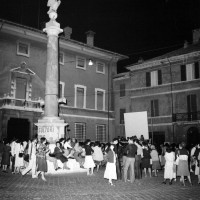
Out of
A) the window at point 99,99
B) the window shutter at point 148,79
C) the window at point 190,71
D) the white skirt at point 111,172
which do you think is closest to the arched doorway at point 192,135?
the window at point 190,71

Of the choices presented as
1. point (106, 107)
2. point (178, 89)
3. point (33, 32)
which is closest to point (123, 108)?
point (106, 107)

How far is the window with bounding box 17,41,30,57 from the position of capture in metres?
26.5

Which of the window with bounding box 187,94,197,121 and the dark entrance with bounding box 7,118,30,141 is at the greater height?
the window with bounding box 187,94,197,121

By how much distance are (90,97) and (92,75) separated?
8.70ft

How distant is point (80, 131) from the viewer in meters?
30.7

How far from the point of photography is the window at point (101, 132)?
32719 millimetres

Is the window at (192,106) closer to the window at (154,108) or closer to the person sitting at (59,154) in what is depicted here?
the window at (154,108)

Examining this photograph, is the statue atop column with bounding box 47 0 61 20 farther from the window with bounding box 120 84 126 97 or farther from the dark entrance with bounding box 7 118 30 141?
the window with bounding box 120 84 126 97

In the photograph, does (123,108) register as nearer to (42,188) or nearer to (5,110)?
(5,110)

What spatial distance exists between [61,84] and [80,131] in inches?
218

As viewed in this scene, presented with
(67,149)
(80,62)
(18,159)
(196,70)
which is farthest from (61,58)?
(18,159)

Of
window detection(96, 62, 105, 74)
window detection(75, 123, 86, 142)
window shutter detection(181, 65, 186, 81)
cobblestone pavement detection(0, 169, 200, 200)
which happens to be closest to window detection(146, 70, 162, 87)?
window shutter detection(181, 65, 186, 81)

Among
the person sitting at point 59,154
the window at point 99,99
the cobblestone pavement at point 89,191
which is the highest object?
the window at point 99,99

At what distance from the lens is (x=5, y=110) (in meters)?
23.9
